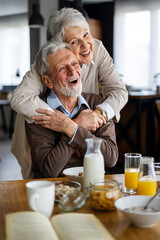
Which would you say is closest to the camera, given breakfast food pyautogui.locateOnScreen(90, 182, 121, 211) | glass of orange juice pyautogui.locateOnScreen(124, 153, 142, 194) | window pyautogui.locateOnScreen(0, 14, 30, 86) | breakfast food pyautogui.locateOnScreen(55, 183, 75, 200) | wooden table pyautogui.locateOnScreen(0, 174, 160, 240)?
wooden table pyautogui.locateOnScreen(0, 174, 160, 240)

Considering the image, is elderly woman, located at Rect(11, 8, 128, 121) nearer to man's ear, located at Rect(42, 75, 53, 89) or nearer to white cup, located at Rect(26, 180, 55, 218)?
man's ear, located at Rect(42, 75, 53, 89)

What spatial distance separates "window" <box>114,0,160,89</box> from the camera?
7.86 metres

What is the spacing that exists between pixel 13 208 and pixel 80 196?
26 cm

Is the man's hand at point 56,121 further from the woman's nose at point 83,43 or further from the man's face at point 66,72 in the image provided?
the woman's nose at point 83,43

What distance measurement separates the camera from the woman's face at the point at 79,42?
2.06 meters

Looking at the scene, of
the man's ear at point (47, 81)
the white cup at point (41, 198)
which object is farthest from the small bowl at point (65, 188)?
the man's ear at point (47, 81)

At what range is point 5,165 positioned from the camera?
4.89m

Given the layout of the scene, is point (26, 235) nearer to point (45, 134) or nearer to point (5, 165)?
point (45, 134)

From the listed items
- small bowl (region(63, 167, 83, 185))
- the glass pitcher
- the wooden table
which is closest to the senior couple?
small bowl (region(63, 167, 83, 185))

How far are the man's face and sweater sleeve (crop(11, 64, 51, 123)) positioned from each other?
14 centimetres

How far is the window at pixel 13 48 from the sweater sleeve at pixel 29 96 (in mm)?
7616

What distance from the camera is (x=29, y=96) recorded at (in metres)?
1.95

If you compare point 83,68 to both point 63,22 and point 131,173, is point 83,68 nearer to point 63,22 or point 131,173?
point 63,22

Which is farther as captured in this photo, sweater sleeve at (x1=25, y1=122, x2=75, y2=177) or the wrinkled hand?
the wrinkled hand
